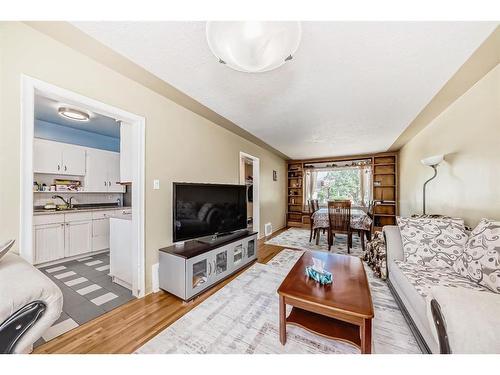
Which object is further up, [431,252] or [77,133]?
[77,133]

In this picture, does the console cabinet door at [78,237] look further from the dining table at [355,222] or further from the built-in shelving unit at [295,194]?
the built-in shelving unit at [295,194]

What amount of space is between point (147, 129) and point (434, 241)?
3056mm

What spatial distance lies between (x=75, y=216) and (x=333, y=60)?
421 centimetres

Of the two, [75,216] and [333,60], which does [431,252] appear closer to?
[333,60]

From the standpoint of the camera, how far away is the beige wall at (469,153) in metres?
1.73

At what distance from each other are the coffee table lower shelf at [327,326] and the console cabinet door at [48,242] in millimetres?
3565

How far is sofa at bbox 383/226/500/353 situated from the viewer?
0.80 metres

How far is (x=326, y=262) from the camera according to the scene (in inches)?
77.0

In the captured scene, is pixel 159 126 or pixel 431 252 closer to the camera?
pixel 431 252

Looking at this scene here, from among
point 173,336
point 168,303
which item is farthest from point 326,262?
point 168,303

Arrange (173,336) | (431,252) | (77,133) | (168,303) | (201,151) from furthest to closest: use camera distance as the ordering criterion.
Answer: (77,133) → (201,151) → (168,303) → (431,252) → (173,336)

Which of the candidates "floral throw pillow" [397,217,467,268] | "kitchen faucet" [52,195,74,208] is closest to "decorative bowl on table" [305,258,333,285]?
"floral throw pillow" [397,217,467,268]

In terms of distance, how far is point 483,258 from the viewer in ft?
4.46

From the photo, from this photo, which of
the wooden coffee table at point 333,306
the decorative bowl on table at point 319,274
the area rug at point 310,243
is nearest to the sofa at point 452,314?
the wooden coffee table at point 333,306
